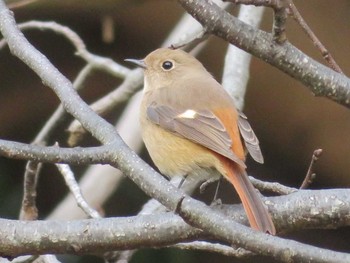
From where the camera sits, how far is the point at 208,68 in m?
6.00

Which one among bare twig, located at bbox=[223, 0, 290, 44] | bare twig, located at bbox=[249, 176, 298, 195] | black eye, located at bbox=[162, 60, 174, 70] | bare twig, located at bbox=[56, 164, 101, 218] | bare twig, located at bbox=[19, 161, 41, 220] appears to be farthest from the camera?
black eye, located at bbox=[162, 60, 174, 70]

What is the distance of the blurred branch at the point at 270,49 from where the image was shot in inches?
A: 98.8

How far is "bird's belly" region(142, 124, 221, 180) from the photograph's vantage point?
11.1 ft

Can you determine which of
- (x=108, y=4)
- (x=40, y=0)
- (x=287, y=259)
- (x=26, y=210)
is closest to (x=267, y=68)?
(x=108, y=4)

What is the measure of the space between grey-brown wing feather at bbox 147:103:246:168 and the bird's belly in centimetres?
3

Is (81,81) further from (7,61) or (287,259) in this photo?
(287,259)

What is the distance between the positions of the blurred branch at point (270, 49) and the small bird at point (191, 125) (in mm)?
420

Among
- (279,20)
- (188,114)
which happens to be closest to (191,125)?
(188,114)

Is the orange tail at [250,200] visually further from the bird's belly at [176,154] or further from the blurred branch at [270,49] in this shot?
the blurred branch at [270,49]

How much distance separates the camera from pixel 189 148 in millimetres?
3473

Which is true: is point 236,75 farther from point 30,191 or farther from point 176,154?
point 30,191

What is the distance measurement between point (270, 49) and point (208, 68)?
3459 millimetres

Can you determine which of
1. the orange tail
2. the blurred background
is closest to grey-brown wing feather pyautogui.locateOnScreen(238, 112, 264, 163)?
the orange tail

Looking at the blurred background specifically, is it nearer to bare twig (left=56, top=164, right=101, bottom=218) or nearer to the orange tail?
bare twig (left=56, top=164, right=101, bottom=218)
